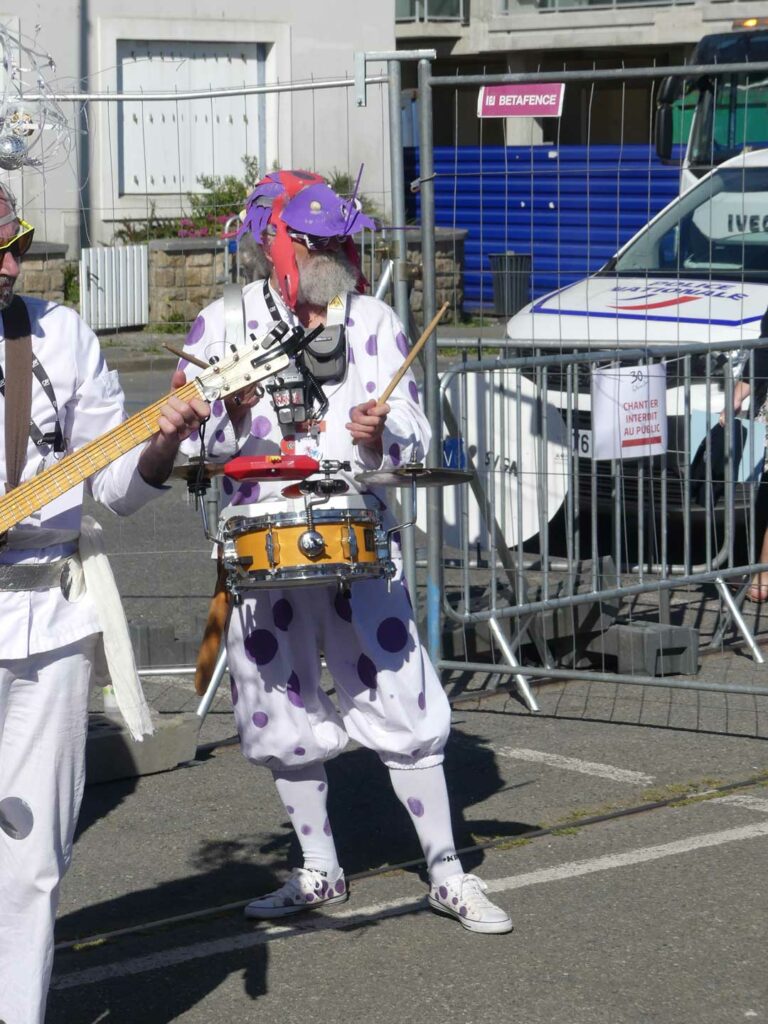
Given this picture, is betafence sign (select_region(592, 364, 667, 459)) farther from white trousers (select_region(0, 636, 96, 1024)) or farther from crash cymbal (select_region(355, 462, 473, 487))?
white trousers (select_region(0, 636, 96, 1024))

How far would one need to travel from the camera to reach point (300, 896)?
187 inches

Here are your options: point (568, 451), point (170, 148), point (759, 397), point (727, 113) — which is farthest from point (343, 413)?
point (727, 113)

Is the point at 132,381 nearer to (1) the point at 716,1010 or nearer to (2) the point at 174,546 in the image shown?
(2) the point at 174,546

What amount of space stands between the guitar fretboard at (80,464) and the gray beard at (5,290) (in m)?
0.34

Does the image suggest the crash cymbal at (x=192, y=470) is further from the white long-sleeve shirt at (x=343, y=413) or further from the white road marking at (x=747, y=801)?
the white road marking at (x=747, y=801)

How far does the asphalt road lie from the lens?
4.16 metres

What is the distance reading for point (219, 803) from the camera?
5719 mm

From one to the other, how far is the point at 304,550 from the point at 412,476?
321 millimetres

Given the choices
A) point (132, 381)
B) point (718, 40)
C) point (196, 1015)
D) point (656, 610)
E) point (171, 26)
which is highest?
point (171, 26)

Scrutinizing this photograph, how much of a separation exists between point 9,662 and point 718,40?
14.5m

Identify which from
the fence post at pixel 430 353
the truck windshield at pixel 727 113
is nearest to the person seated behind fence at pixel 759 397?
the fence post at pixel 430 353

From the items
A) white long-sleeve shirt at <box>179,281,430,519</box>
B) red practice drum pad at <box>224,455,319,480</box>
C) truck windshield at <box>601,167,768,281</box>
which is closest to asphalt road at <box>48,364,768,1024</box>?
white long-sleeve shirt at <box>179,281,430,519</box>

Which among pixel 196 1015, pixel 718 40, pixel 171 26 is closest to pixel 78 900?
pixel 196 1015

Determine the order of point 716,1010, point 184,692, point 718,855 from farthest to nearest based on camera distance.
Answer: point 184,692
point 718,855
point 716,1010
